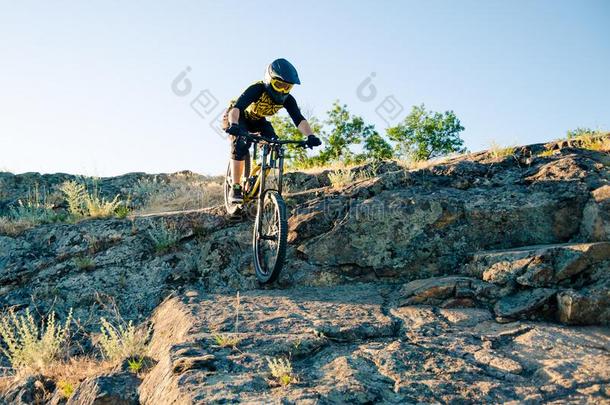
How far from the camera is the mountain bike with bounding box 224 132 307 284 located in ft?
23.1

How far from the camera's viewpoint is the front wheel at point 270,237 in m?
6.98

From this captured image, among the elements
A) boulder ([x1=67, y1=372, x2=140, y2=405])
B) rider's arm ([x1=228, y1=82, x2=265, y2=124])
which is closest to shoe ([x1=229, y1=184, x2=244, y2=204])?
rider's arm ([x1=228, y1=82, x2=265, y2=124])

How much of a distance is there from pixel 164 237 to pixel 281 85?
3.35 m

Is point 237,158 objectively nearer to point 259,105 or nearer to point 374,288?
point 259,105

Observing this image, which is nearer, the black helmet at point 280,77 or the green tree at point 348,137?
the black helmet at point 280,77

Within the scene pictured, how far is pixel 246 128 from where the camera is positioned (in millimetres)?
8555

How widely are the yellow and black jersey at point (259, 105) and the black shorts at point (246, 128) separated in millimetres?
90

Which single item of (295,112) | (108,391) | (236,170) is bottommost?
(108,391)

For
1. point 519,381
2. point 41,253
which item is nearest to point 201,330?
point 519,381

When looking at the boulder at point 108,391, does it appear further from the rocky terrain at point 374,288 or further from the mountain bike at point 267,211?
the mountain bike at point 267,211

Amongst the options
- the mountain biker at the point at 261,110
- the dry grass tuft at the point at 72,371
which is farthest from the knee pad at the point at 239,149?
the dry grass tuft at the point at 72,371

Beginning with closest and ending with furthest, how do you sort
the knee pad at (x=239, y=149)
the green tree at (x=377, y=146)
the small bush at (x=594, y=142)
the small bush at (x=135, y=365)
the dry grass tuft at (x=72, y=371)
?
the small bush at (x=135, y=365) < the dry grass tuft at (x=72, y=371) < the knee pad at (x=239, y=149) < the small bush at (x=594, y=142) < the green tree at (x=377, y=146)

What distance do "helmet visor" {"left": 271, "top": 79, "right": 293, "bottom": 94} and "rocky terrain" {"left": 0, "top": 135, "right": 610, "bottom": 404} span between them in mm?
2096

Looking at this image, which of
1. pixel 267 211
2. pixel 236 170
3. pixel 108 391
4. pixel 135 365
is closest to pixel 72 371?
pixel 135 365
